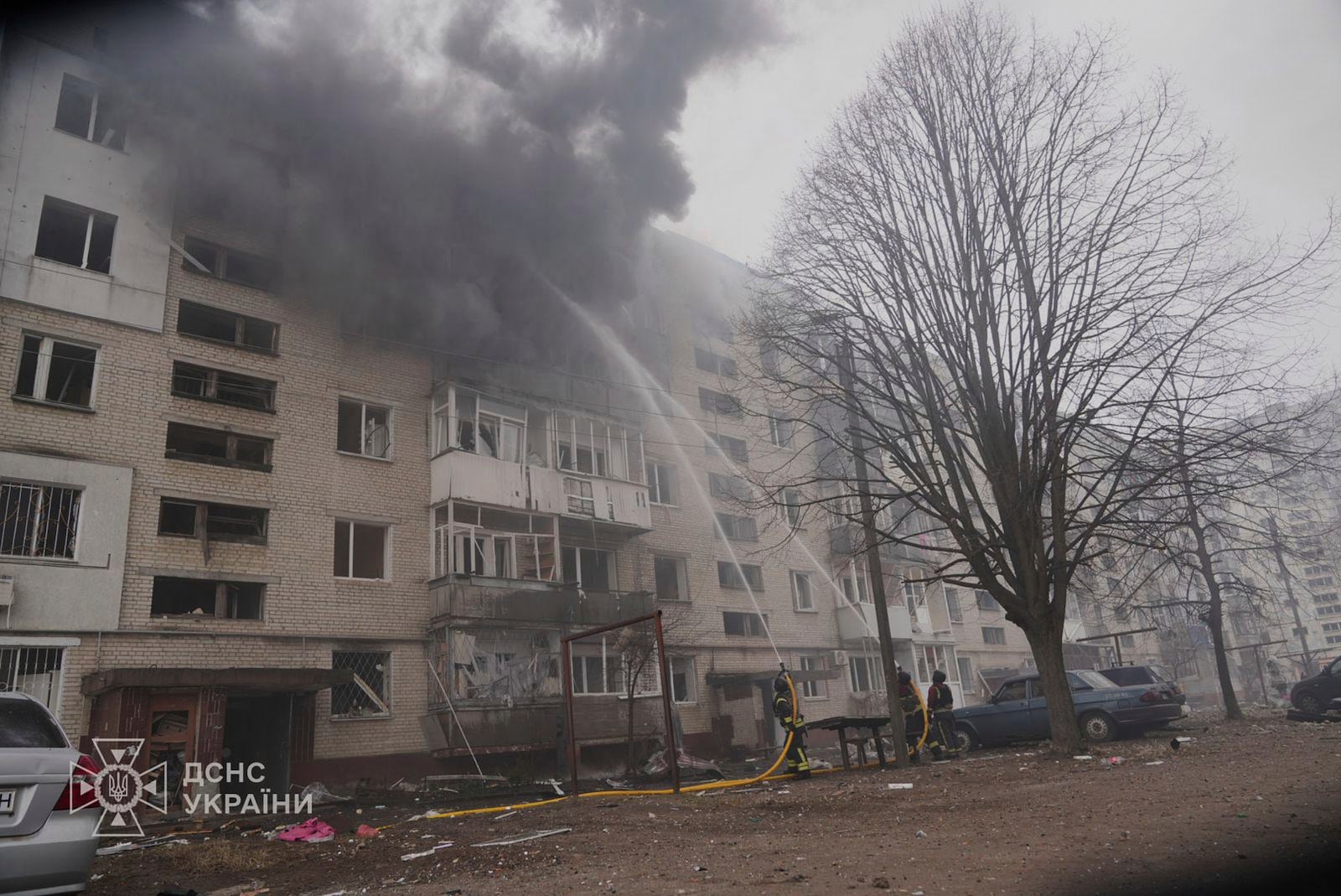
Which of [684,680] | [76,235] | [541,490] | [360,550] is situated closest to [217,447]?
[360,550]

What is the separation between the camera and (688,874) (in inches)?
225

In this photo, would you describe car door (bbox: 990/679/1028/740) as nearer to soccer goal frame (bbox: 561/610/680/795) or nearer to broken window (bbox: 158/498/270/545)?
soccer goal frame (bbox: 561/610/680/795)

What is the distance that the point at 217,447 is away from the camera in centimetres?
1878

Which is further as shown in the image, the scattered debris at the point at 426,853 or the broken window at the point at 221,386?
the broken window at the point at 221,386

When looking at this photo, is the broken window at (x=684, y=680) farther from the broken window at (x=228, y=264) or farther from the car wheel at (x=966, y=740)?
the broken window at (x=228, y=264)

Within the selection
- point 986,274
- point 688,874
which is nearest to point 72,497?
point 688,874

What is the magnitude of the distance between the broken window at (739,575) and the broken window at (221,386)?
15106mm

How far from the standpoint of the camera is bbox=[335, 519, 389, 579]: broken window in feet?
64.2

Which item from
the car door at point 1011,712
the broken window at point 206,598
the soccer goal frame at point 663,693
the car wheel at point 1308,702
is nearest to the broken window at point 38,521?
the broken window at point 206,598

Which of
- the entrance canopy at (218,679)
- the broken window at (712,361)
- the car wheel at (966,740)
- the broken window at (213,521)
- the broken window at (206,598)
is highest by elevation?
the broken window at (712,361)

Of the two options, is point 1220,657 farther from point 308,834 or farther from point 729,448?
point 308,834

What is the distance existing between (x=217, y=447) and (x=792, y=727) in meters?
14.1

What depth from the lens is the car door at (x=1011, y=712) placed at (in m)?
17.0

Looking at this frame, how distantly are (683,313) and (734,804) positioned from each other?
23.0 m
